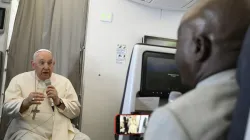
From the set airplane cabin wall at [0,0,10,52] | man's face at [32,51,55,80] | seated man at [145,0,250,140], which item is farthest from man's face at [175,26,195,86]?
airplane cabin wall at [0,0,10,52]

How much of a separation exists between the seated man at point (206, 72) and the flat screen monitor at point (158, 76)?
47.0 inches

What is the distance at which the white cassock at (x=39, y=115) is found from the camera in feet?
6.44

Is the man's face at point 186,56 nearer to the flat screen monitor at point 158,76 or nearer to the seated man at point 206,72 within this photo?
the seated man at point 206,72

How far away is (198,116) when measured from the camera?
0.40 metres

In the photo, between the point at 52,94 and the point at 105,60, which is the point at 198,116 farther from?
the point at 105,60

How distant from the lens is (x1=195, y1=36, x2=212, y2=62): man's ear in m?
0.47

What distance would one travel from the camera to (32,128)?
1.98 metres

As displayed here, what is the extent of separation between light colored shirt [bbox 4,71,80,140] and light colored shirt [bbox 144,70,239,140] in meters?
1.70

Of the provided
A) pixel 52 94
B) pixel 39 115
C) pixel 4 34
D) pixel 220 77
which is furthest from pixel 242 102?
pixel 4 34

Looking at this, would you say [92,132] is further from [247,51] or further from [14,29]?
[247,51]

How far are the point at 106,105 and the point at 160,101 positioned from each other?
A: 115 centimetres

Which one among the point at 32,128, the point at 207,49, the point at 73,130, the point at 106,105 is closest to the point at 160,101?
the point at 73,130

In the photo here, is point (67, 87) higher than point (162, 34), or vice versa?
point (162, 34)

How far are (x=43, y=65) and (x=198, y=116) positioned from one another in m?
1.92
